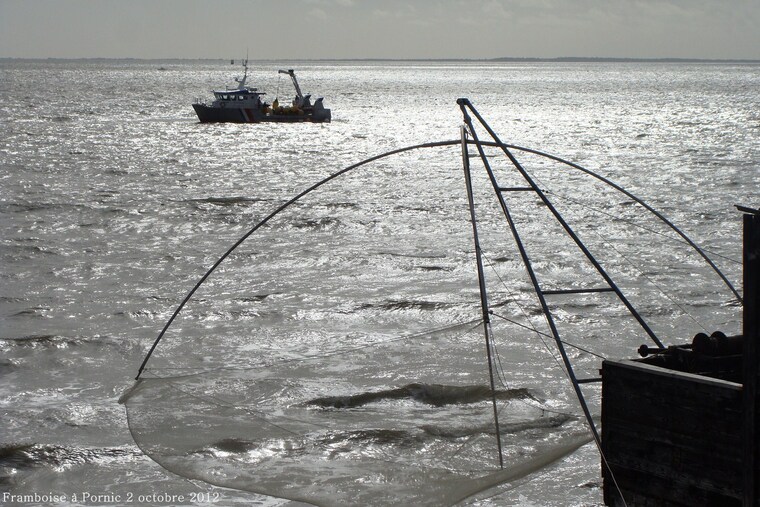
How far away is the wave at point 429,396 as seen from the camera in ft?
28.1

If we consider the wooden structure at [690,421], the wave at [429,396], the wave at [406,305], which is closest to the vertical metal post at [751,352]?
the wooden structure at [690,421]

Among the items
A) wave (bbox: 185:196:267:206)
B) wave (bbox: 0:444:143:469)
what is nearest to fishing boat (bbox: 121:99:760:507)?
wave (bbox: 0:444:143:469)

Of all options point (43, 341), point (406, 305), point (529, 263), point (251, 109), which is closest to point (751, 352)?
point (529, 263)

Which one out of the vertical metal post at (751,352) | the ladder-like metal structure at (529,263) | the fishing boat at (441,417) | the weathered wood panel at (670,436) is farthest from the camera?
the ladder-like metal structure at (529,263)

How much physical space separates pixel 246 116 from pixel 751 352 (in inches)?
2059

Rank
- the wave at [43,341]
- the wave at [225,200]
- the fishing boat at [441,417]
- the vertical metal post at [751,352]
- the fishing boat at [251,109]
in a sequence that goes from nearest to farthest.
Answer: the vertical metal post at [751,352], the fishing boat at [441,417], the wave at [43,341], the wave at [225,200], the fishing boat at [251,109]

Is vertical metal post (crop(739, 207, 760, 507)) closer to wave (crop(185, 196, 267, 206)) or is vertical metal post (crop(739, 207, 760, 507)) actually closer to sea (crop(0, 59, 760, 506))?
sea (crop(0, 59, 760, 506))

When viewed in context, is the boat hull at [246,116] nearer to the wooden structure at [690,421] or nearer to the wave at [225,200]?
the wave at [225,200]

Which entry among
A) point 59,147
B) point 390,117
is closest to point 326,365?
point 59,147

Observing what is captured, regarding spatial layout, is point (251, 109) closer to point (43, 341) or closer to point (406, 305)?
point (406, 305)

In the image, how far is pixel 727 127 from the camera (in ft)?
173

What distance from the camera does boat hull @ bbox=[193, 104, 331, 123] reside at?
54719 mm

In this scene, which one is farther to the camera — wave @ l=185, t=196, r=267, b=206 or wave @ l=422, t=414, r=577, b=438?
wave @ l=185, t=196, r=267, b=206

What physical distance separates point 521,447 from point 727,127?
49203 millimetres
